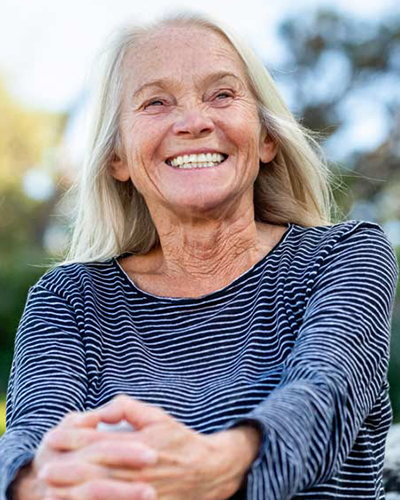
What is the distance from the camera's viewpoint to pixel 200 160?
3.01 meters

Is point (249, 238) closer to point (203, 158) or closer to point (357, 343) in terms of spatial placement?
point (203, 158)

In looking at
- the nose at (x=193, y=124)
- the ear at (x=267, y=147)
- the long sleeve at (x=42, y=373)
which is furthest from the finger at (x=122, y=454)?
the ear at (x=267, y=147)

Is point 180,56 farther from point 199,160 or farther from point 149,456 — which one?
point 149,456

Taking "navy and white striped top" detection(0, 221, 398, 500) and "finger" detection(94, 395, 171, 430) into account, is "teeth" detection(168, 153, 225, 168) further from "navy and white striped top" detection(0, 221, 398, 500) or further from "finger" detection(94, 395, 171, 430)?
"finger" detection(94, 395, 171, 430)

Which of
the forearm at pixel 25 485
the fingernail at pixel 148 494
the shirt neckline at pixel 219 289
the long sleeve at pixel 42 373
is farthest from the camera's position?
the shirt neckline at pixel 219 289

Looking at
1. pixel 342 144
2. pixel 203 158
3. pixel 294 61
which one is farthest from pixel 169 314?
pixel 294 61

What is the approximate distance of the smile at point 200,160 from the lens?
119 inches

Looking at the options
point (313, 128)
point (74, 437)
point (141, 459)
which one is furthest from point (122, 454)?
point (313, 128)

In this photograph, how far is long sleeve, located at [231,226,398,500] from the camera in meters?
2.19

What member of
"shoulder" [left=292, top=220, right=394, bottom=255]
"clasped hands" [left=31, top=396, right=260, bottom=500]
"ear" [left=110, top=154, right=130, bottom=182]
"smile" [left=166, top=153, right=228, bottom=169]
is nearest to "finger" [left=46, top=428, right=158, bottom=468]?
"clasped hands" [left=31, top=396, right=260, bottom=500]

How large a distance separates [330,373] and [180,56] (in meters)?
1.19

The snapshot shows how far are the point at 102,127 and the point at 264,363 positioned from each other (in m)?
1.09

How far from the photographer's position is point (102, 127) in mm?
3328

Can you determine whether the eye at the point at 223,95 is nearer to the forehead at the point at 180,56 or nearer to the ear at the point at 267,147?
the forehead at the point at 180,56
